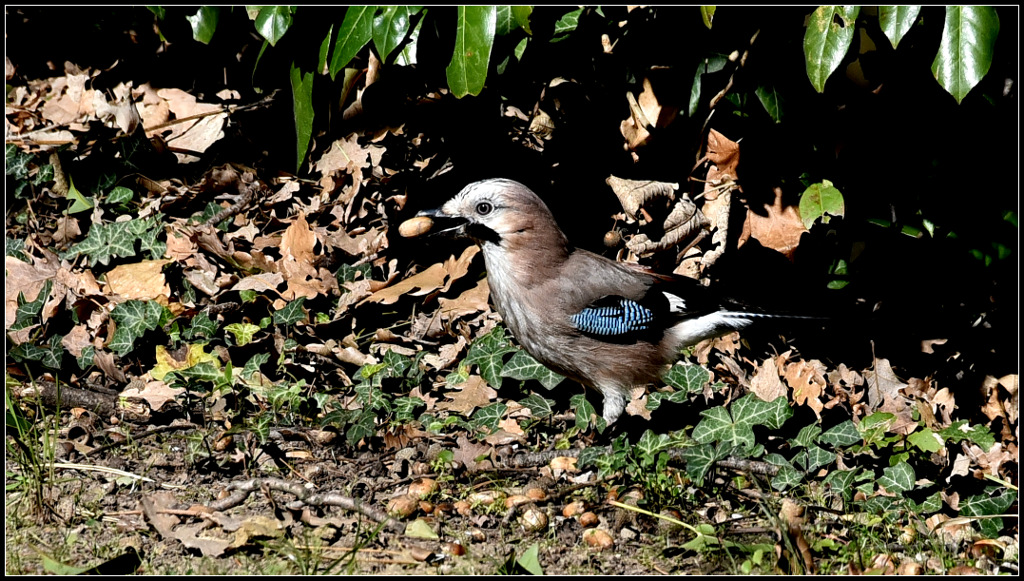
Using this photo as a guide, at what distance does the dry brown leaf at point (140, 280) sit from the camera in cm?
588

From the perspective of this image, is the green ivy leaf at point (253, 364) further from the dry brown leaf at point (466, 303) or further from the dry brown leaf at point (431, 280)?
the dry brown leaf at point (466, 303)

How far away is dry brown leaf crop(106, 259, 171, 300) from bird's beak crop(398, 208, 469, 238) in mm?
1793

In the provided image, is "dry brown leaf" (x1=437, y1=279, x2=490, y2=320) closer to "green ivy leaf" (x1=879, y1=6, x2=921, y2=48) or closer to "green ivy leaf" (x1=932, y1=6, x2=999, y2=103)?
"green ivy leaf" (x1=879, y1=6, x2=921, y2=48)

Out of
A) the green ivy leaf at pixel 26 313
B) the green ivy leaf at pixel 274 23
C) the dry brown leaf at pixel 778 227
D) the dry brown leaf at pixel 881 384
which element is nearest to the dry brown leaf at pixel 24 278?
the green ivy leaf at pixel 26 313

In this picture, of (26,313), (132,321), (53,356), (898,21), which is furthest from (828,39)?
(26,313)

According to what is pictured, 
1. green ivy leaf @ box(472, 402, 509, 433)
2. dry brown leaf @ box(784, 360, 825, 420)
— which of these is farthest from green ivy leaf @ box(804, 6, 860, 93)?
green ivy leaf @ box(472, 402, 509, 433)

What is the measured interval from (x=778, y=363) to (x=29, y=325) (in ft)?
15.1

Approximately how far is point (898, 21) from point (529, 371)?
2667 millimetres

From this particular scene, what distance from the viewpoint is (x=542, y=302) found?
16.5ft

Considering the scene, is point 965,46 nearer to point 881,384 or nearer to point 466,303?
point 881,384

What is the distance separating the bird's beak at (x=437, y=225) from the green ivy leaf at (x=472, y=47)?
2.72ft

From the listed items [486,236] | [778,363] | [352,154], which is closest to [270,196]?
[352,154]

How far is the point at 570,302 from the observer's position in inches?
198

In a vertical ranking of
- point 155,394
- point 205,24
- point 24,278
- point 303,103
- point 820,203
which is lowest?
point 155,394
